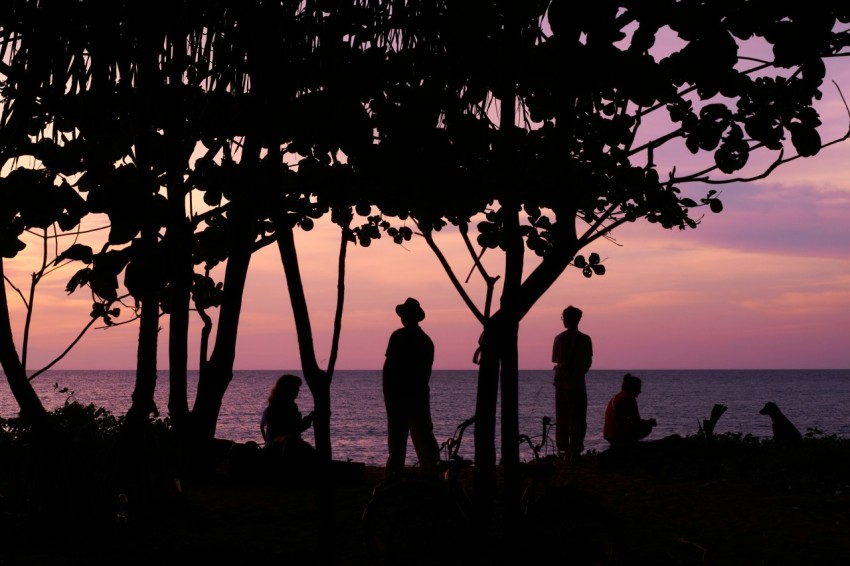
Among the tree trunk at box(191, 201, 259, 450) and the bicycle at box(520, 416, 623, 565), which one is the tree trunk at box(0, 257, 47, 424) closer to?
the tree trunk at box(191, 201, 259, 450)

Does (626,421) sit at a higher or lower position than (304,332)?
lower

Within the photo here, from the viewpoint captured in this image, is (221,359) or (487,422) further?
(221,359)

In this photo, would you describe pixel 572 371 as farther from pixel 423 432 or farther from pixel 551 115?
pixel 551 115

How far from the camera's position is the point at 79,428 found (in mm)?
9617

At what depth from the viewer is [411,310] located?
998 centimetres

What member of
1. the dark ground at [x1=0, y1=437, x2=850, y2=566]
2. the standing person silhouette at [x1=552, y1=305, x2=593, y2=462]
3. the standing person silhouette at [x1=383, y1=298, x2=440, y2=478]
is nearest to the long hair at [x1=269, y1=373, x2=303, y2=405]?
the dark ground at [x1=0, y1=437, x2=850, y2=566]

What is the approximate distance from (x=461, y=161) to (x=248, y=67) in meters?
1.47

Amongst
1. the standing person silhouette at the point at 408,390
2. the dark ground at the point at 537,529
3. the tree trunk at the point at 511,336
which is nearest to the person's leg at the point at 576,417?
the dark ground at the point at 537,529

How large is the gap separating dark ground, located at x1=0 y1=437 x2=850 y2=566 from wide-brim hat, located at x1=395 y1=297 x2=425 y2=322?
1.96 meters

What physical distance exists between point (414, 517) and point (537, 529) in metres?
0.92

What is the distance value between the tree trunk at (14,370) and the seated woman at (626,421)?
763cm

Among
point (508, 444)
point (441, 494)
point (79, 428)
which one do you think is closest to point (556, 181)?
point (508, 444)

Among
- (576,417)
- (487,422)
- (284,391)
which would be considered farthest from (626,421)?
(487,422)

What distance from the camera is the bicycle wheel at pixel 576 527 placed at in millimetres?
6059
